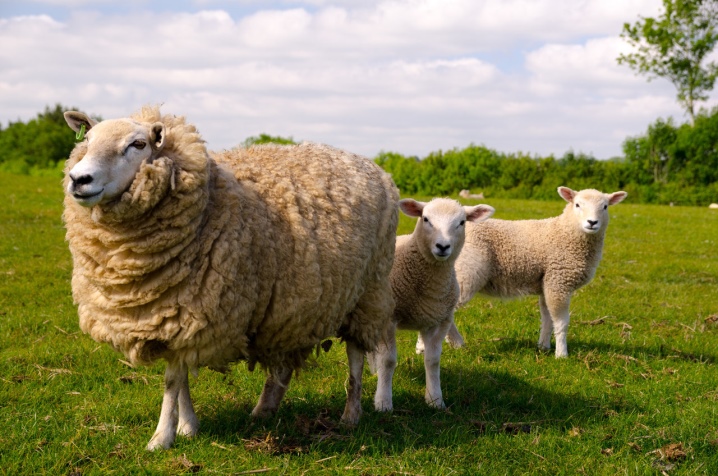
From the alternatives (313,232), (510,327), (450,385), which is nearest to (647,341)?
(510,327)

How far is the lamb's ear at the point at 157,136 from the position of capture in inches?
149

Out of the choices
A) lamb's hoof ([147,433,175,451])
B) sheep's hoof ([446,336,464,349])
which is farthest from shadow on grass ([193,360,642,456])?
sheep's hoof ([446,336,464,349])

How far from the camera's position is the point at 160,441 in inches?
158

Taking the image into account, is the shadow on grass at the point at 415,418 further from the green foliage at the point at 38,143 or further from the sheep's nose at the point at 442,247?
the green foliage at the point at 38,143

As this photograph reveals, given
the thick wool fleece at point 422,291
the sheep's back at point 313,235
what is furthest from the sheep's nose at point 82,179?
the thick wool fleece at point 422,291

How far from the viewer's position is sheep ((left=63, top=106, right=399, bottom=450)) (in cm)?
370

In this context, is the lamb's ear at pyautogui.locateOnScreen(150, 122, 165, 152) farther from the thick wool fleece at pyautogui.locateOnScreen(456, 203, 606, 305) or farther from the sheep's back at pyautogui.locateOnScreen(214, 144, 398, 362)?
the thick wool fleece at pyautogui.locateOnScreen(456, 203, 606, 305)

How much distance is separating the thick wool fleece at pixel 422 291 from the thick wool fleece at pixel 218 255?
92 centimetres

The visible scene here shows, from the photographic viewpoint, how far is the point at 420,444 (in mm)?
4324

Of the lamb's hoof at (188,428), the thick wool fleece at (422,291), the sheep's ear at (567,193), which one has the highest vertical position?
the sheep's ear at (567,193)

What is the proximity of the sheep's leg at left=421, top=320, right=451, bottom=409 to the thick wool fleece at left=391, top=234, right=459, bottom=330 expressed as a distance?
6 cm

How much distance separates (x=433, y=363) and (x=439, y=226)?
1030 millimetres

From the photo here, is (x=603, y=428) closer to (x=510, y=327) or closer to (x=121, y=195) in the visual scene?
(x=510, y=327)

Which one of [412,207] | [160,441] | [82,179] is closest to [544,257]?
[412,207]
